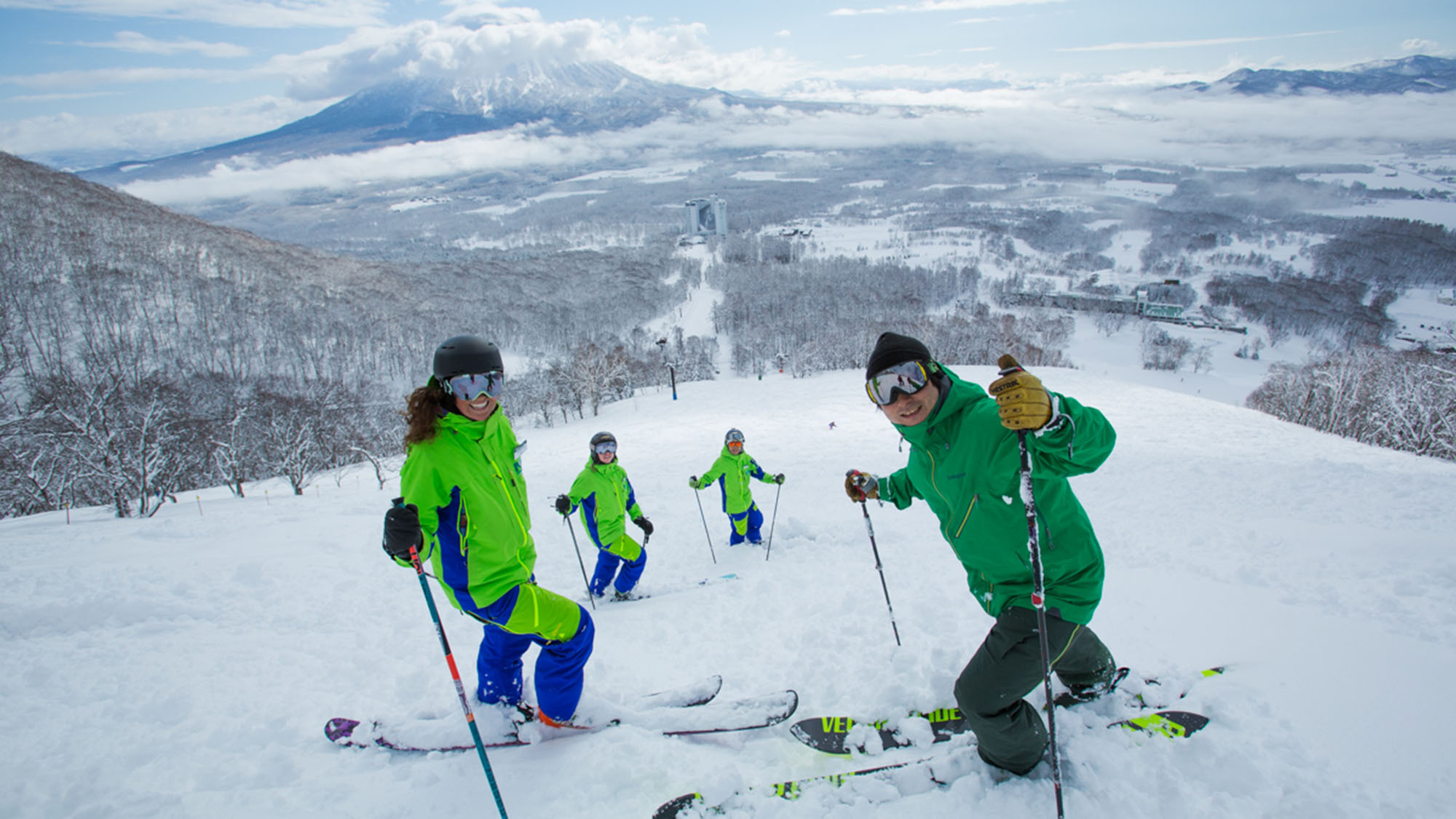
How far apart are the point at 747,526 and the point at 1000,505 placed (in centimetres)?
566

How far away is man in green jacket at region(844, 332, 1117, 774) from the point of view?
280cm

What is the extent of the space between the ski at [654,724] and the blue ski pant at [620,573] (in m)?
2.64

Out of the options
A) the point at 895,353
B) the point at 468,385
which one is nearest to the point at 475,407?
the point at 468,385

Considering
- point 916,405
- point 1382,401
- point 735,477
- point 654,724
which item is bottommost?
point 1382,401

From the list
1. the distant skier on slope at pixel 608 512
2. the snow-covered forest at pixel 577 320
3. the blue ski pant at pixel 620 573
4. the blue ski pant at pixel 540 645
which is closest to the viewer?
the blue ski pant at pixel 540 645

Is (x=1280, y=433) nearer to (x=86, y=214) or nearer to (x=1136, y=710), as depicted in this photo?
(x=1136, y=710)

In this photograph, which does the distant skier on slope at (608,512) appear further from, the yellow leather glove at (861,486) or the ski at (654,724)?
the yellow leather glove at (861,486)

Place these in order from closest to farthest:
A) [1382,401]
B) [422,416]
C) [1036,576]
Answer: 1. [1036,576]
2. [422,416]
3. [1382,401]

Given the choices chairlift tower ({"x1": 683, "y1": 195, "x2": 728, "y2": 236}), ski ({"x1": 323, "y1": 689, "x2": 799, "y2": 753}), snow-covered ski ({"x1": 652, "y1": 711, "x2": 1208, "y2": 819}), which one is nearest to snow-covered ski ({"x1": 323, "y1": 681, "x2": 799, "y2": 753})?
ski ({"x1": 323, "y1": 689, "x2": 799, "y2": 753})

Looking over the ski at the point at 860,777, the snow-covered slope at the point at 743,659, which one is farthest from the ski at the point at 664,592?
the ski at the point at 860,777

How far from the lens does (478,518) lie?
3.22 metres

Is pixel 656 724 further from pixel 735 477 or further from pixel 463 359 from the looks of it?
pixel 735 477

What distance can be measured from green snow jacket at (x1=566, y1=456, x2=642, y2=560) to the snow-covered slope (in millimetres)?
737

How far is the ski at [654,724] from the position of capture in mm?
3615
